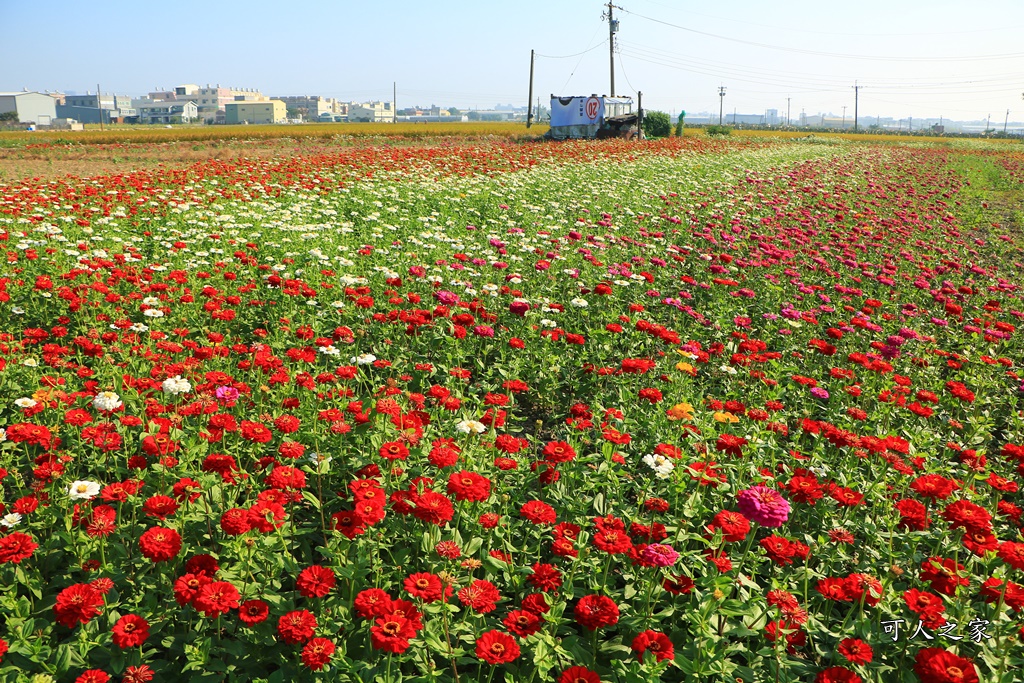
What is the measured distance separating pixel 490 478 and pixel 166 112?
178 metres

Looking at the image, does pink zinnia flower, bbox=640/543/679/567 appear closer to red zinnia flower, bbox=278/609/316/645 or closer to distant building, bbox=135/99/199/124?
red zinnia flower, bbox=278/609/316/645

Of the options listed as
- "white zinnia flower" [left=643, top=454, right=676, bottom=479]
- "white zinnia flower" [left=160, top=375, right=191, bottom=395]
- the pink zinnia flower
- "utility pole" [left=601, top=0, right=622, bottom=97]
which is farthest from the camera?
"utility pole" [left=601, top=0, right=622, bottom=97]

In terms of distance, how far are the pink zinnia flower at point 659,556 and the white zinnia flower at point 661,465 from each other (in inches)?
22.8

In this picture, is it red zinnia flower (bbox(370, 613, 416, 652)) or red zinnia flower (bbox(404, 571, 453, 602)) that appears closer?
red zinnia flower (bbox(370, 613, 416, 652))

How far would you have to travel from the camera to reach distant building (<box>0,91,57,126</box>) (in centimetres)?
10006

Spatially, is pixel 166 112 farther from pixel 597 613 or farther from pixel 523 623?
pixel 597 613

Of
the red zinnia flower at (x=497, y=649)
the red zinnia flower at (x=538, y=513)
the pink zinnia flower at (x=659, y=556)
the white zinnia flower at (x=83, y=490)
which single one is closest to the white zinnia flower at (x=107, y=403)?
the white zinnia flower at (x=83, y=490)

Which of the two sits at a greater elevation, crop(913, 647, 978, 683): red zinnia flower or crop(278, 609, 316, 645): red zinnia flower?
crop(278, 609, 316, 645): red zinnia flower

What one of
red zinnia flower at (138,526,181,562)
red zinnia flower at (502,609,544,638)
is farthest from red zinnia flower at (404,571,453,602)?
red zinnia flower at (138,526,181,562)

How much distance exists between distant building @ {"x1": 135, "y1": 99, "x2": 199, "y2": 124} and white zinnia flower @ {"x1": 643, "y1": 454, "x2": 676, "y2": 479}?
138 meters

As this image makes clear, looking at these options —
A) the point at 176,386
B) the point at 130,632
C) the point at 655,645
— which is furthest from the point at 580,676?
the point at 176,386

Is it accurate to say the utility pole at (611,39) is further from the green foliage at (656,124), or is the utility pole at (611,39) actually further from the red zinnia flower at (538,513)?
the red zinnia flower at (538,513)

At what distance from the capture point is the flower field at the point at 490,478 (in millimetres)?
2027

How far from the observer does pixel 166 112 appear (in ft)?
488
